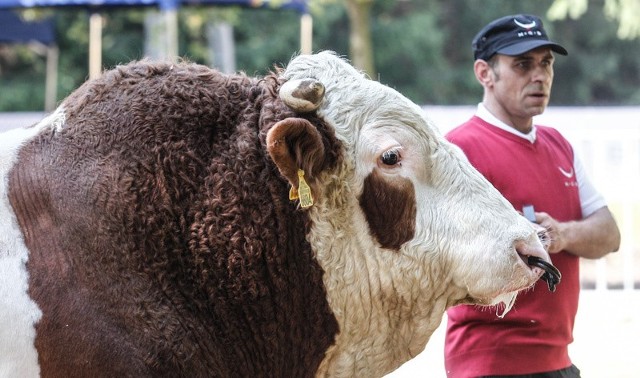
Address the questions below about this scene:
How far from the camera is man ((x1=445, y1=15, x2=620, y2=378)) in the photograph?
14.4 feet

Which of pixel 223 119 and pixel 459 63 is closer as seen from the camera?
pixel 223 119

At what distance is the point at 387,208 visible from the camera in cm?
352

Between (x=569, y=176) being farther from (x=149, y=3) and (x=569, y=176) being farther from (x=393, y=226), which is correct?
(x=149, y=3)

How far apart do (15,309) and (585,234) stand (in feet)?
8.62

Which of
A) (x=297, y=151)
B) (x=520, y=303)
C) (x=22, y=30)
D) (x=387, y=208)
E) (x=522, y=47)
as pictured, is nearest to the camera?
(x=297, y=151)

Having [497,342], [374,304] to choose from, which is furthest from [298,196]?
[497,342]

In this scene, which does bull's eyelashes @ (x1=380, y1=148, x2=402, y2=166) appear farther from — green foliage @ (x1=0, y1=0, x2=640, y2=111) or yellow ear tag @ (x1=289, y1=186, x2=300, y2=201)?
green foliage @ (x1=0, y1=0, x2=640, y2=111)

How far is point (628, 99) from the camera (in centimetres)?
4278

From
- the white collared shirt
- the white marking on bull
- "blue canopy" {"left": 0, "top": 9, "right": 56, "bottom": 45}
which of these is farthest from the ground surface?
"blue canopy" {"left": 0, "top": 9, "right": 56, "bottom": 45}

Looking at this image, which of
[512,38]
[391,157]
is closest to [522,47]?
[512,38]

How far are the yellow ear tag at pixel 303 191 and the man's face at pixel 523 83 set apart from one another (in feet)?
5.65

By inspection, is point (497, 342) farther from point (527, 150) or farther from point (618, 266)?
point (618, 266)

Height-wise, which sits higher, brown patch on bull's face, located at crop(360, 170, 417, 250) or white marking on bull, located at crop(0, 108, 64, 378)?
brown patch on bull's face, located at crop(360, 170, 417, 250)

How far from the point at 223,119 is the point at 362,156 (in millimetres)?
512
